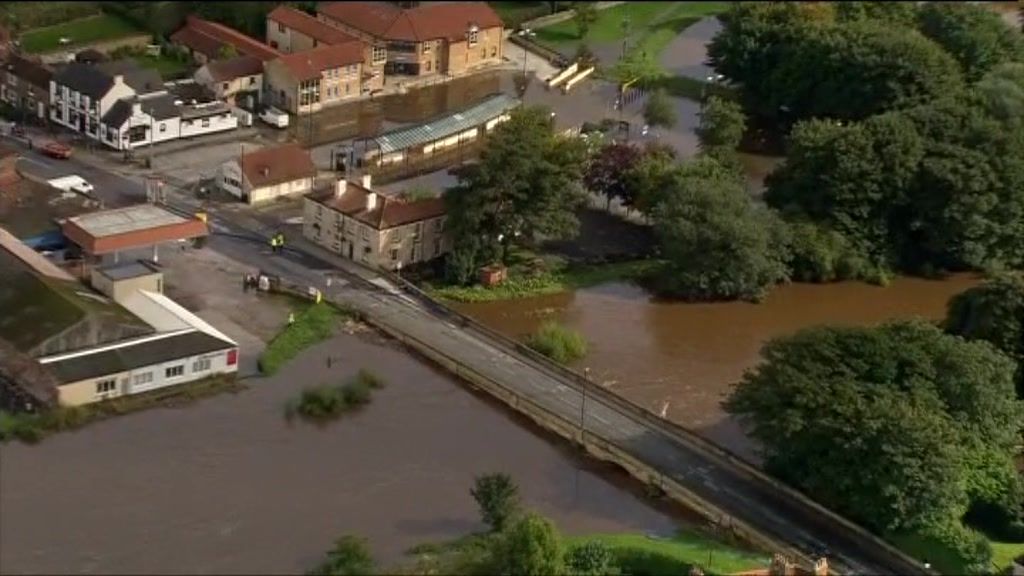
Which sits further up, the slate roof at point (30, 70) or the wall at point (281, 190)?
the slate roof at point (30, 70)

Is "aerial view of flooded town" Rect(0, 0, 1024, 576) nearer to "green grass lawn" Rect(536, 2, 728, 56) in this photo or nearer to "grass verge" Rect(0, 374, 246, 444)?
"grass verge" Rect(0, 374, 246, 444)

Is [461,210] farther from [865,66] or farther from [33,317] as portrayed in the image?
[865,66]

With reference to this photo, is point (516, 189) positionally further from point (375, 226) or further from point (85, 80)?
point (85, 80)

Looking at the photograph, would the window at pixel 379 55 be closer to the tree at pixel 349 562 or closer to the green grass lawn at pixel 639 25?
the green grass lawn at pixel 639 25

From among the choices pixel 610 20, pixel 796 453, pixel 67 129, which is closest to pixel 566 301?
pixel 796 453

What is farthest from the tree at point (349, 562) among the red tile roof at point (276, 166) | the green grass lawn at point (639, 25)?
the green grass lawn at point (639, 25)

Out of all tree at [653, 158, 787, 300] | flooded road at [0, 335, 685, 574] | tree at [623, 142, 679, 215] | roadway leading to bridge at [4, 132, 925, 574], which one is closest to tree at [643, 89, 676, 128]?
tree at [623, 142, 679, 215]
